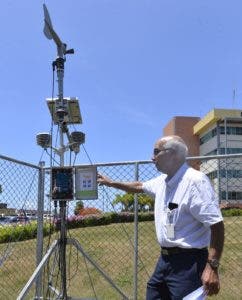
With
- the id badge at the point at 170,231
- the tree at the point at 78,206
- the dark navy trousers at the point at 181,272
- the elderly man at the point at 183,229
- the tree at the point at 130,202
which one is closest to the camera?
the elderly man at the point at 183,229

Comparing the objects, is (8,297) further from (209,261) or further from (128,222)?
(209,261)

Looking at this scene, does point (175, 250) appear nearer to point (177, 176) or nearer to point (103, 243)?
point (177, 176)

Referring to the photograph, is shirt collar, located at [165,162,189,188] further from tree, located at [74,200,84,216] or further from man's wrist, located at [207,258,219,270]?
tree, located at [74,200,84,216]

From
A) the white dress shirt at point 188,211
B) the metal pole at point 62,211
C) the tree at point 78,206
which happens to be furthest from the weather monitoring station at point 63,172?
the white dress shirt at point 188,211

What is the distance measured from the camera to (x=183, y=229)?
4.14 meters

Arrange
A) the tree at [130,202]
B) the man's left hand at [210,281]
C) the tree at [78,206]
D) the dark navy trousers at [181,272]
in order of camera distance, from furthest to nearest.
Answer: the tree at [130,202] → the tree at [78,206] → the dark navy trousers at [181,272] → the man's left hand at [210,281]

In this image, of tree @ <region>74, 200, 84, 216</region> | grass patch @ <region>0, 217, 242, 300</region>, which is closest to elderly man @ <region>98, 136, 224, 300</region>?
tree @ <region>74, 200, 84, 216</region>

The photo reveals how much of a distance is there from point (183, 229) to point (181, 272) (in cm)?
33

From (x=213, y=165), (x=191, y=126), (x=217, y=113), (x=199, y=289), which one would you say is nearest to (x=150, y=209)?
(x=213, y=165)

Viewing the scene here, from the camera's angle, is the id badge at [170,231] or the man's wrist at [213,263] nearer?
the man's wrist at [213,263]

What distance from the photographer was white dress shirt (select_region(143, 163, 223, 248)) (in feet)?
13.1

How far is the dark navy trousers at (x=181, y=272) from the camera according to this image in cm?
405

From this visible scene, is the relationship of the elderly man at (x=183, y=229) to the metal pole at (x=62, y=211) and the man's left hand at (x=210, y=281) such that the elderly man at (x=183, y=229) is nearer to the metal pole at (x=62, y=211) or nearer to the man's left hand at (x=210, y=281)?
the man's left hand at (x=210, y=281)

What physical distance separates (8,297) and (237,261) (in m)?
3.54
